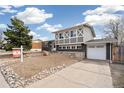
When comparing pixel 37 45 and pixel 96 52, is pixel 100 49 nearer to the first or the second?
pixel 96 52

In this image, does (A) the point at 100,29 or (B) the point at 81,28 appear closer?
(B) the point at 81,28

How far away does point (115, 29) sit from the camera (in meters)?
26.9

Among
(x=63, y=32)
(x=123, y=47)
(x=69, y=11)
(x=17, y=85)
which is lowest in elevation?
(x=17, y=85)

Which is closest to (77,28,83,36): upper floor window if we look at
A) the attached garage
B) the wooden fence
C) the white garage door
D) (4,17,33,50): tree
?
the attached garage

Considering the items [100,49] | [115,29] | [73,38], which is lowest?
[100,49]

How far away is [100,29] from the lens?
27984mm

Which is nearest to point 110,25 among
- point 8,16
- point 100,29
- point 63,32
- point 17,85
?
point 100,29

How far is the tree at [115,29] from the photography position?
24841 mm

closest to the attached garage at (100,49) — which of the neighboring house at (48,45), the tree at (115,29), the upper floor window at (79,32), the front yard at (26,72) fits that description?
the upper floor window at (79,32)

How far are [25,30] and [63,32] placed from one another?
5.73 metres

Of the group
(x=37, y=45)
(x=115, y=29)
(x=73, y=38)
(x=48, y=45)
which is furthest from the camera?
(x=37, y=45)

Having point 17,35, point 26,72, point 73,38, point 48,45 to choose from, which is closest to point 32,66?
point 26,72

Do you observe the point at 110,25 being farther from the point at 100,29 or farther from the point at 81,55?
the point at 81,55

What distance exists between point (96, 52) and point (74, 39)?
407cm
